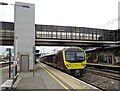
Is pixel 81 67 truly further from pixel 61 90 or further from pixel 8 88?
pixel 8 88

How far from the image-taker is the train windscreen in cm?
2112

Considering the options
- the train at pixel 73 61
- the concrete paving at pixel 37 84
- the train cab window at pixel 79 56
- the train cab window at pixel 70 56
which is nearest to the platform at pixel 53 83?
the concrete paving at pixel 37 84

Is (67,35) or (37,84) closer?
(37,84)

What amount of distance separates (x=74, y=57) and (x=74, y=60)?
30 centimetres

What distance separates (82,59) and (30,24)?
10269 mm

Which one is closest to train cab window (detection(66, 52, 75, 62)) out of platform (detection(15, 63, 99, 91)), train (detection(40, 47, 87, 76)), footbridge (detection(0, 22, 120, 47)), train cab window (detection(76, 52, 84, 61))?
train (detection(40, 47, 87, 76))

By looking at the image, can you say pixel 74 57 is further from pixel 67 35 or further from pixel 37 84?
pixel 67 35

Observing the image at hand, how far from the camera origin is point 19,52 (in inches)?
1056

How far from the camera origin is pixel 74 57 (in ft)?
69.5

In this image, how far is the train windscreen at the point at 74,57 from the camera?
69.3 feet

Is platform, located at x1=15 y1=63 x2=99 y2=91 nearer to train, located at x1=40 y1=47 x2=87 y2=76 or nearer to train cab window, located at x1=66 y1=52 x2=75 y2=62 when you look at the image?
train, located at x1=40 y1=47 x2=87 y2=76

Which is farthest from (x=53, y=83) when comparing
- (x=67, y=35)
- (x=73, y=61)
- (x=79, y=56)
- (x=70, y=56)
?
(x=67, y=35)

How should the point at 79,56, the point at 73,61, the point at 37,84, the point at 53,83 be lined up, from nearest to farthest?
the point at 37,84 → the point at 53,83 → the point at 73,61 → the point at 79,56

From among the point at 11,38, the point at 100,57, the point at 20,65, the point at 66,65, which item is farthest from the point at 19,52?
the point at 100,57
